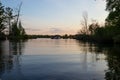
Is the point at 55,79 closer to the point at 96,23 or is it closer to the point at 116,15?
the point at 116,15

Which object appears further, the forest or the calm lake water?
the forest

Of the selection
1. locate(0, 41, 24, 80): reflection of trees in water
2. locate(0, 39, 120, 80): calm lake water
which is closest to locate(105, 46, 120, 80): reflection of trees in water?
locate(0, 39, 120, 80): calm lake water

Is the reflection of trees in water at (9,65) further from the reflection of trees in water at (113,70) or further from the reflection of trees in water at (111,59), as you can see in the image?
the reflection of trees in water at (111,59)

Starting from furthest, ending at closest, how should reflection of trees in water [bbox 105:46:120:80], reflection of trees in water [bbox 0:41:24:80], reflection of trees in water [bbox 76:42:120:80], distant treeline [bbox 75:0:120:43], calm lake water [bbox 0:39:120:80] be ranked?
distant treeline [bbox 75:0:120:43] < reflection of trees in water [bbox 0:41:24:80] < reflection of trees in water [bbox 76:42:120:80] < calm lake water [bbox 0:39:120:80] < reflection of trees in water [bbox 105:46:120:80]

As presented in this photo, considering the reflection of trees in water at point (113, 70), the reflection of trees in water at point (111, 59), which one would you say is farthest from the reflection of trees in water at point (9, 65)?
the reflection of trees in water at point (111, 59)

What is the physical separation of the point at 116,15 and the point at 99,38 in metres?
38.5

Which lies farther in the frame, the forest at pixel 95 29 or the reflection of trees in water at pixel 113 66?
the forest at pixel 95 29

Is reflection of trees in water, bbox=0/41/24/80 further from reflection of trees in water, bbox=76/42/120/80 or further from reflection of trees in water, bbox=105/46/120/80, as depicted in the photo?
reflection of trees in water, bbox=76/42/120/80

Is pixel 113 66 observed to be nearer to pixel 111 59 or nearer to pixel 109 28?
pixel 111 59

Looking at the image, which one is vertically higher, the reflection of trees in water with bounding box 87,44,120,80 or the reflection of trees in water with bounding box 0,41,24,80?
the reflection of trees in water with bounding box 0,41,24,80

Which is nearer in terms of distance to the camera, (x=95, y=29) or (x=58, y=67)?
(x=58, y=67)

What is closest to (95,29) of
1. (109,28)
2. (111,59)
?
(109,28)

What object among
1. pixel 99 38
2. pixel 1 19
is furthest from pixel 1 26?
pixel 99 38

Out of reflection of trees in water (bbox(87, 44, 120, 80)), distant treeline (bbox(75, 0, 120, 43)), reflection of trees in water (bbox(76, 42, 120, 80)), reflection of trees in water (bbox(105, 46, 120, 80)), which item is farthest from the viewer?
distant treeline (bbox(75, 0, 120, 43))
